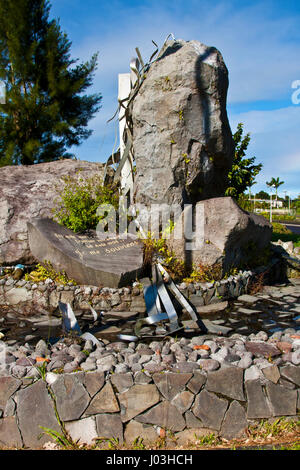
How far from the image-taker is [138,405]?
2547 mm

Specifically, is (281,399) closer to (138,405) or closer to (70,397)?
(138,405)

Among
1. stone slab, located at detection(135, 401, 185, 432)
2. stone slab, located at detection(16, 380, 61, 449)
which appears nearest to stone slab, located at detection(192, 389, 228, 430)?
stone slab, located at detection(135, 401, 185, 432)

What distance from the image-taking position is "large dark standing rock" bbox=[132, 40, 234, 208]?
5.57m

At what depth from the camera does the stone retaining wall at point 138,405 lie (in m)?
2.50

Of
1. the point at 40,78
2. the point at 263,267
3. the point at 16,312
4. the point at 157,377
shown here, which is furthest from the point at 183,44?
the point at 40,78

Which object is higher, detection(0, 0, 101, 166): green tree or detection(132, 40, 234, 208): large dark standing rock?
detection(0, 0, 101, 166): green tree

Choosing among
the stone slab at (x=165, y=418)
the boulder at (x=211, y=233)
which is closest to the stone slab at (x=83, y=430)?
the stone slab at (x=165, y=418)

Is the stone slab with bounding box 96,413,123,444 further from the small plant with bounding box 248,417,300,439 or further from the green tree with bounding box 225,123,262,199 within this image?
the green tree with bounding box 225,123,262,199

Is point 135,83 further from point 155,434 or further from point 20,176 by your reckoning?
point 155,434

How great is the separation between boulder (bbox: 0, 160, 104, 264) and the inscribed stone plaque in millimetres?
665

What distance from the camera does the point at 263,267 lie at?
6.29 m
